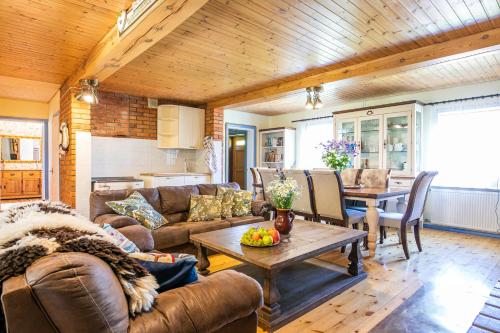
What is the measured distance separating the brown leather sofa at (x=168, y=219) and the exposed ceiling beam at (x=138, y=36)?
1382 mm

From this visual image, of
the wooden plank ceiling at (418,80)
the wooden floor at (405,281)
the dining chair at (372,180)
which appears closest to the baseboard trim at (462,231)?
the wooden floor at (405,281)

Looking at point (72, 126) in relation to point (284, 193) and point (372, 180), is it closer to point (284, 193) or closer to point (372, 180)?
point (284, 193)

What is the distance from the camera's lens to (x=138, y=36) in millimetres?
2400

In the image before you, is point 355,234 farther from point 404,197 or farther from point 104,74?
point 104,74

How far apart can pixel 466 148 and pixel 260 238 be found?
435cm

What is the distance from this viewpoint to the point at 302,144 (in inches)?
277

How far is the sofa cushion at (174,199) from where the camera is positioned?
350 centimetres

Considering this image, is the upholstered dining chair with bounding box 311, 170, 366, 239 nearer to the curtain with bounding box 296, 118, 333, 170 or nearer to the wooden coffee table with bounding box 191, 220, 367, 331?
the wooden coffee table with bounding box 191, 220, 367, 331

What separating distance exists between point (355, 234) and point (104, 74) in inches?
130

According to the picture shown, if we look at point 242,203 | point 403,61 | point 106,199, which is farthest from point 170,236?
point 403,61

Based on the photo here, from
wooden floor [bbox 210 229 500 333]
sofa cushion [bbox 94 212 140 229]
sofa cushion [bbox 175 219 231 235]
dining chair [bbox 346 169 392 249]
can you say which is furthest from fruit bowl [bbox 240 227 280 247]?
dining chair [bbox 346 169 392 249]

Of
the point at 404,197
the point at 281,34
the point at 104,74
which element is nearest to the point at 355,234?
the point at 404,197

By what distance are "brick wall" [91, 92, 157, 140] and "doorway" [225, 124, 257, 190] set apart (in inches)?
83.1

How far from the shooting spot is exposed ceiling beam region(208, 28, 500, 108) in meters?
2.70
